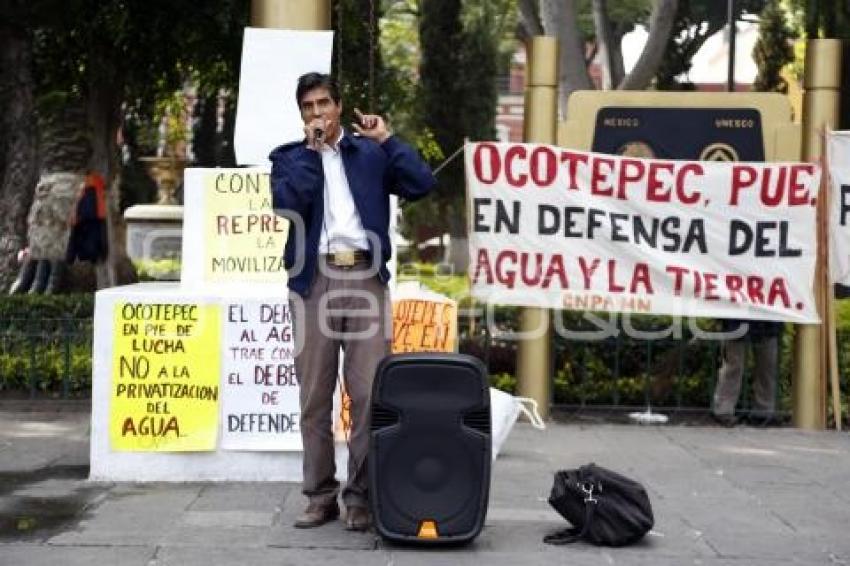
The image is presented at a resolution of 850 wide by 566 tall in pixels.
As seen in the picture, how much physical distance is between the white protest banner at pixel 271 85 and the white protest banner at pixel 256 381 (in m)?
1.07

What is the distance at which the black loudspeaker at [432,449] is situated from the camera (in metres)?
5.79

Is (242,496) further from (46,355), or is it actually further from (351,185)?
(46,355)

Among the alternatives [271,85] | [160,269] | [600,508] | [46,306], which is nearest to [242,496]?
[600,508]

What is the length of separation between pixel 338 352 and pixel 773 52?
2481 cm

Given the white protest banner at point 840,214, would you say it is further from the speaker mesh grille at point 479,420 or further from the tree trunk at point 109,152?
the tree trunk at point 109,152

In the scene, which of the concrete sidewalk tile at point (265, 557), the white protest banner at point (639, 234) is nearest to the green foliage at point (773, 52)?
the white protest banner at point (639, 234)

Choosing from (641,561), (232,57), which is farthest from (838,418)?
(232,57)

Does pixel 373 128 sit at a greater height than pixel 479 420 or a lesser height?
greater

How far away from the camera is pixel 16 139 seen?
1328 centimetres

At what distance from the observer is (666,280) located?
966 cm

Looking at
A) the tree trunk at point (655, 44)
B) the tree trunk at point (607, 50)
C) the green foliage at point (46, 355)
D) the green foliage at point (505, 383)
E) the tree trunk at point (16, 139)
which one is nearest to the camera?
the green foliage at point (46, 355)

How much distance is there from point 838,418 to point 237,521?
5123mm

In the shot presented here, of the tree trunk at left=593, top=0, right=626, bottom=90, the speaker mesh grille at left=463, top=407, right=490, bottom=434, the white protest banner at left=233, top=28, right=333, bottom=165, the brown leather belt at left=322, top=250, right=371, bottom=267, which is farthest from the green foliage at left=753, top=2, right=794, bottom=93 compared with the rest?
the speaker mesh grille at left=463, top=407, right=490, bottom=434

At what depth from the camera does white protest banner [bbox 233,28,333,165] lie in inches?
310
